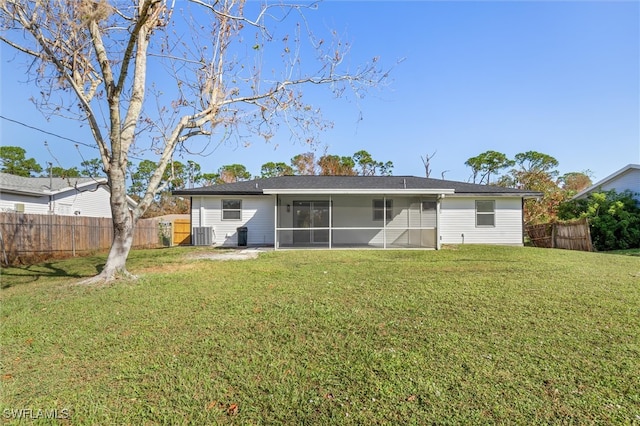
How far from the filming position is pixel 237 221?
14773mm

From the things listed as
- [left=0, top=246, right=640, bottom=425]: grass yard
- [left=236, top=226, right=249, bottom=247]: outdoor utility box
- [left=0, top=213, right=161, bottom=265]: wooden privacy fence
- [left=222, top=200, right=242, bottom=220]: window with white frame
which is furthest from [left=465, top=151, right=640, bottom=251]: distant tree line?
[left=0, top=213, right=161, bottom=265]: wooden privacy fence

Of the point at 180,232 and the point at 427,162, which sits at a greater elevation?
the point at 427,162

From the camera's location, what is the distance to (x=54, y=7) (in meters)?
5.46

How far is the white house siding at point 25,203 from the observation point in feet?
46.2

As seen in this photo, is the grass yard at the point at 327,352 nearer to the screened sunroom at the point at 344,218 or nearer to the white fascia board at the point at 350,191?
the white fascia board at the point at 350,191

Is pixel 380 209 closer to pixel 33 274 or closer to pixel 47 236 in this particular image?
pixel 33 274

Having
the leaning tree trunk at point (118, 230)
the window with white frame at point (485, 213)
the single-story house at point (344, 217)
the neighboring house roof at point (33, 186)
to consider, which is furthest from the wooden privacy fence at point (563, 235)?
the neighboring house roof at point (33, 186)

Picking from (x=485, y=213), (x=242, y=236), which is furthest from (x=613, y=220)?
(x=242, y=236)

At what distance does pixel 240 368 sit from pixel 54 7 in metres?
6.82

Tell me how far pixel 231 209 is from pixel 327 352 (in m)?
12.4

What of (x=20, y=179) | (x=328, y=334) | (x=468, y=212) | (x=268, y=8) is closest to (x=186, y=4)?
(x=268, y=8)

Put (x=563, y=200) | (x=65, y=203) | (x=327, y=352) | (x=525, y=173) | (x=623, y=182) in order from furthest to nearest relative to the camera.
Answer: (x=525, y=173) → (x=563, y=200) → (x=65, y=203) → (x=623, y=182) → (x=327, y=352)

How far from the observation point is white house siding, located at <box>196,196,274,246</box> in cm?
1459

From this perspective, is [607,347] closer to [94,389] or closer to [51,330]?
[94,389]
